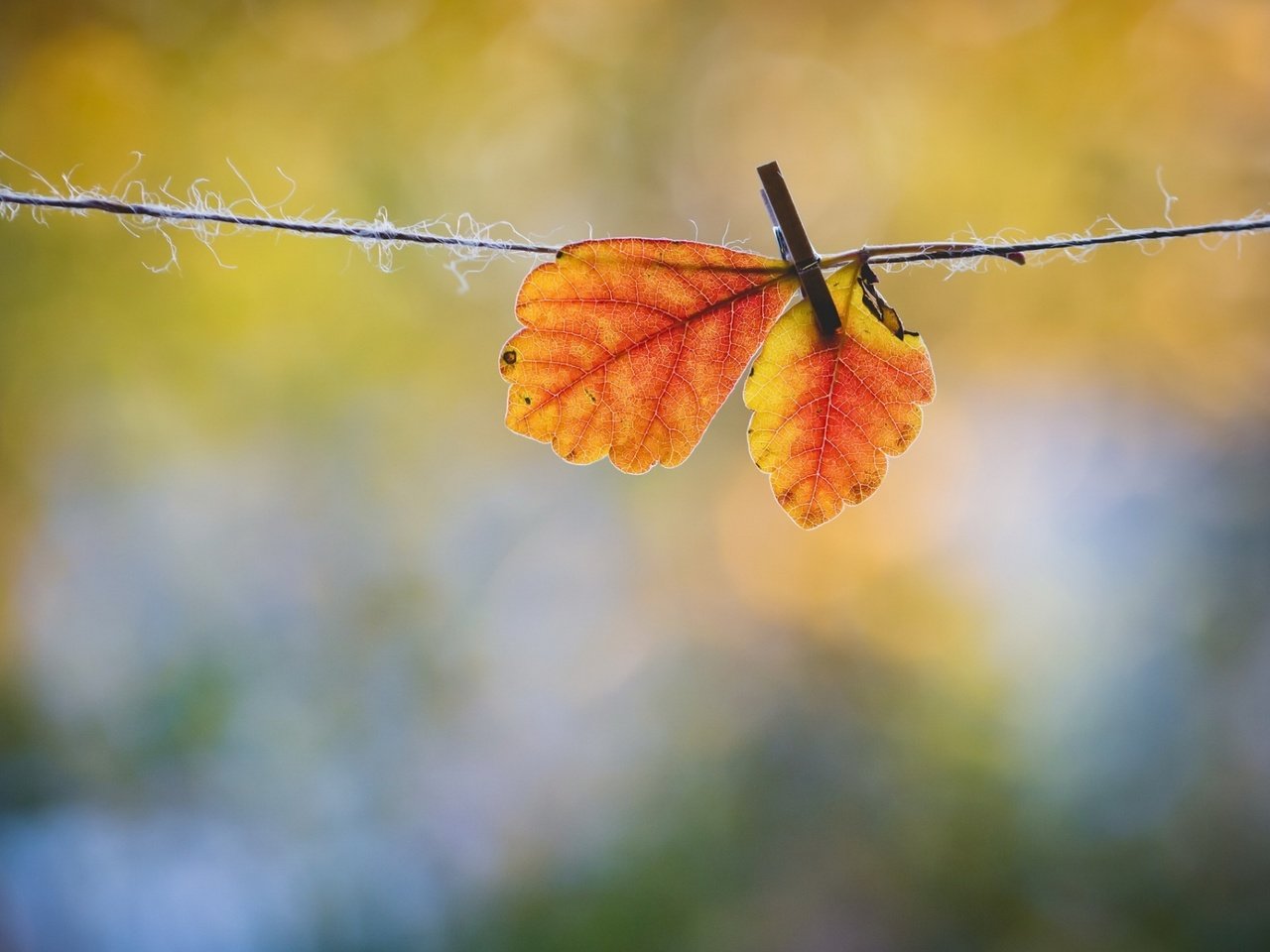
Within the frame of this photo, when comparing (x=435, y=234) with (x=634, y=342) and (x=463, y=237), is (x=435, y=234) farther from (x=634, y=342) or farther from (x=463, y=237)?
(x=634, y=342)

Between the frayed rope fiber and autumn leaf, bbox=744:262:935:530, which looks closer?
the frayed rope fiber

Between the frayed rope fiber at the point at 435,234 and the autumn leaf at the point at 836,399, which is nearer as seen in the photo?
the frayed rope fiber at the point at 435,234

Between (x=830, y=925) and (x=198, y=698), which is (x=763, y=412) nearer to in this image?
(x=198, y=698)

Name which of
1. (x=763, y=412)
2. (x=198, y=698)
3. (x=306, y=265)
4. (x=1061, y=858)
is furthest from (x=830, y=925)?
(x=306, y=265)

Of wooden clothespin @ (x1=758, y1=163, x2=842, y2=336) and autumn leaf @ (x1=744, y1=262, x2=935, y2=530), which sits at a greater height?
wooden clothespin @ (x1=758, y1=163, x2=842, y2=336)

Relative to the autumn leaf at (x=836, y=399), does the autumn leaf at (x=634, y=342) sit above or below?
above
